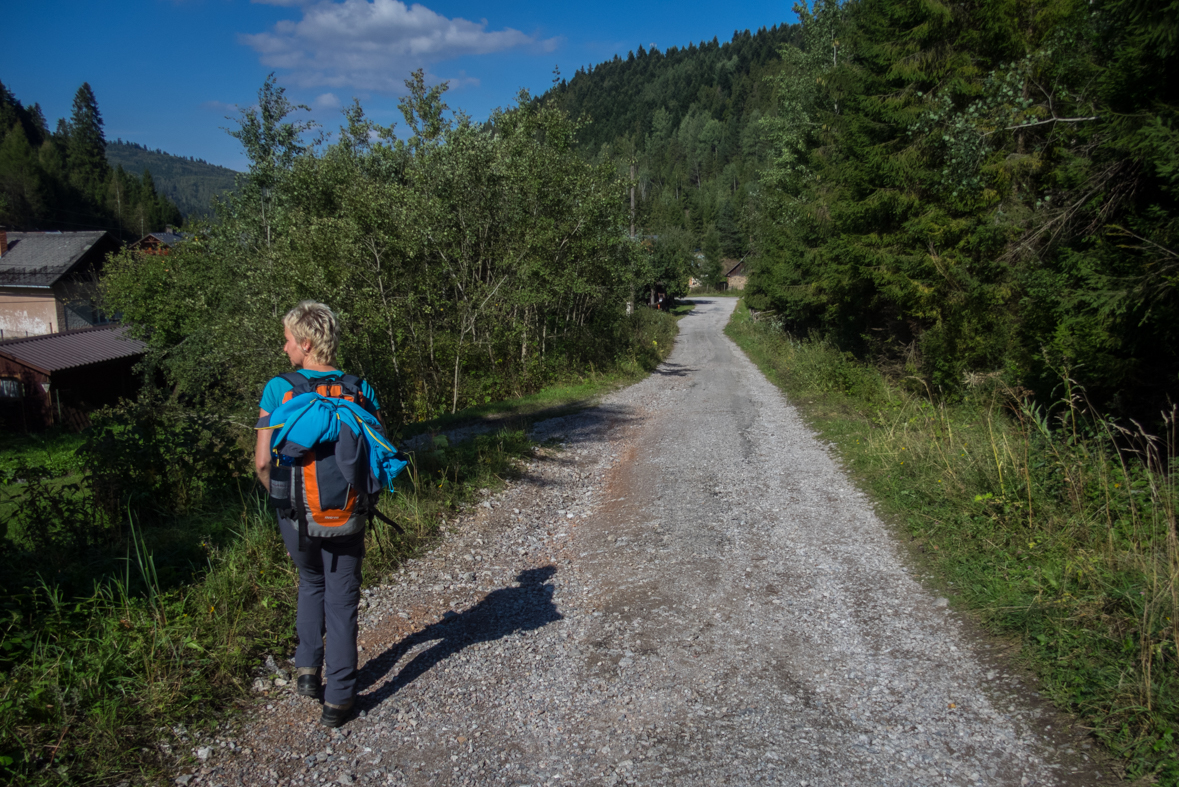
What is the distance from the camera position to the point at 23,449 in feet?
73.5

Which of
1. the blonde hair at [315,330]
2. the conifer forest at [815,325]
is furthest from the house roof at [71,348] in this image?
the blonde hair at [315,330]

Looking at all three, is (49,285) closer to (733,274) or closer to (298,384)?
(298,384)

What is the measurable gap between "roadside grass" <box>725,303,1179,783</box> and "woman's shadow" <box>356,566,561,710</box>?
297 centimetres

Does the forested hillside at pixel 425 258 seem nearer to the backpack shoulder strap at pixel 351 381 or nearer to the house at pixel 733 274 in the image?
the backpack shoulder strap at pixel 351 381

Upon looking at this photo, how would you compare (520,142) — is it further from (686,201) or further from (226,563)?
(686,201)

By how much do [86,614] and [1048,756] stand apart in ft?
16.7

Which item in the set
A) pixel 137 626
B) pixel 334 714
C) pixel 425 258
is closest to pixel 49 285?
pixel 425 258

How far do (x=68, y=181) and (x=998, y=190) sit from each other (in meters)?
97.0

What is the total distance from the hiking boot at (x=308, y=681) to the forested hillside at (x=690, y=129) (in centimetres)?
4975

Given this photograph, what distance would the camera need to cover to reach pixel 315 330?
10.3ft

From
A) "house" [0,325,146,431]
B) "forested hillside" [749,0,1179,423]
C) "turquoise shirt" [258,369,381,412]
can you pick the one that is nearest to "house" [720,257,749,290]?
"forested hillside" [749,0,1179,423]

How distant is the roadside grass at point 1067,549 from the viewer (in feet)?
9.62

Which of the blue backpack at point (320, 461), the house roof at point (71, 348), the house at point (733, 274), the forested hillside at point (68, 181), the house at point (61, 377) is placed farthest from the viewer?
the house at point (733, 274)

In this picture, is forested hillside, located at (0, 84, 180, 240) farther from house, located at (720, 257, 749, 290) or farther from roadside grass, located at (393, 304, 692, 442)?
house, located at (720, 257, 749, 290)
